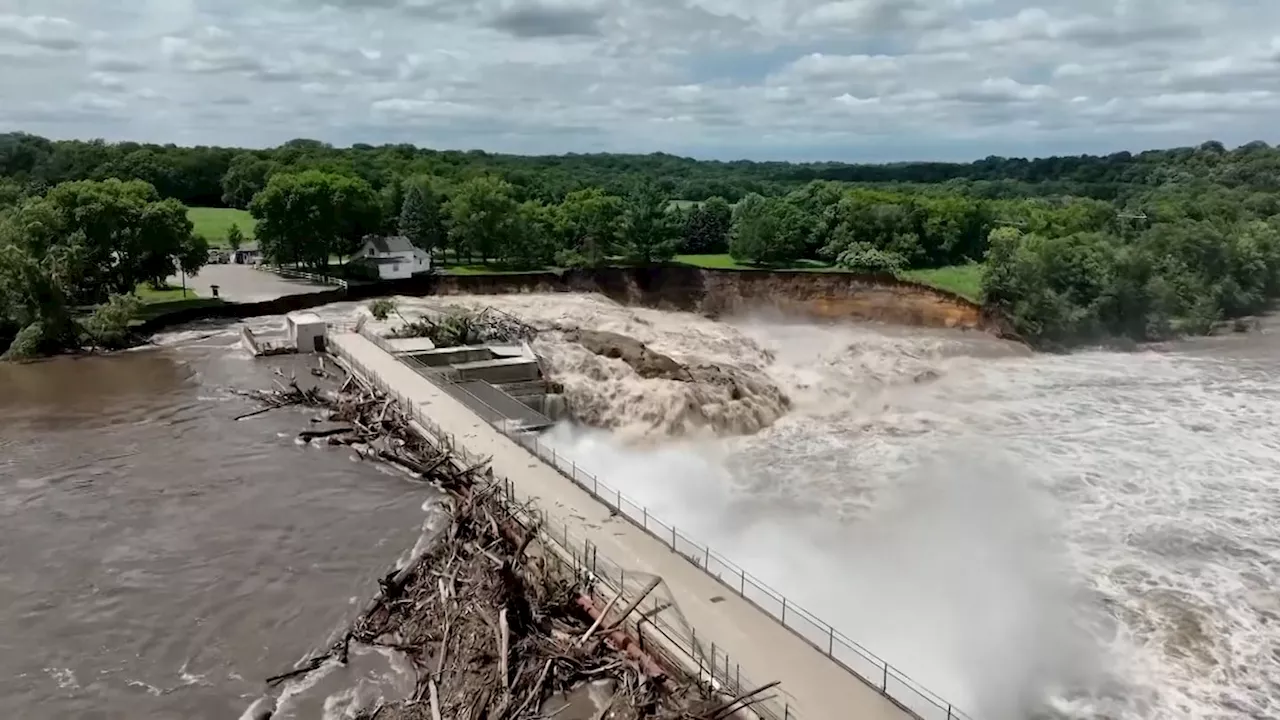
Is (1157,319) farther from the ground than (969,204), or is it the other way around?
(969,204)

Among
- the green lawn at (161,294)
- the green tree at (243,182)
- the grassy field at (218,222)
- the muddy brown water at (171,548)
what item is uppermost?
the green tree at (243,182)

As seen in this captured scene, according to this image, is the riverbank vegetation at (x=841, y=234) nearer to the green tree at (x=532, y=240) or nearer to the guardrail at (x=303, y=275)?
the green tree at (x=532, y=240)

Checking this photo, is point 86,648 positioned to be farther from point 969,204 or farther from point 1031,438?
point 969,204

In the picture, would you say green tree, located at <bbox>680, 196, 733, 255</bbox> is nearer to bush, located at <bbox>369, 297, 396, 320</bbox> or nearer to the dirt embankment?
the dirt embankment

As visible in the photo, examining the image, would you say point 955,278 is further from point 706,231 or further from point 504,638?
point 504,638

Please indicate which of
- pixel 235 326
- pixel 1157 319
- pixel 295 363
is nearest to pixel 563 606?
pixel 295 363

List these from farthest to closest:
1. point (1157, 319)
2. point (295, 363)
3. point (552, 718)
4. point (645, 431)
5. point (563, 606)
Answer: point (1157, 319) → point (295, 363) → point (645, 431) → point (563, 606) → point (552, 718)

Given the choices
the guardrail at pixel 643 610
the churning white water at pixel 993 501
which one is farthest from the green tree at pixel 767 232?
the guardrail at pixel 643 610

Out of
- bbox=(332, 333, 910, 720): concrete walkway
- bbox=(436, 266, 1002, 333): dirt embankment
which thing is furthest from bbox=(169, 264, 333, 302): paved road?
bbox=(332, 333, 910, 720): concrete walkway
